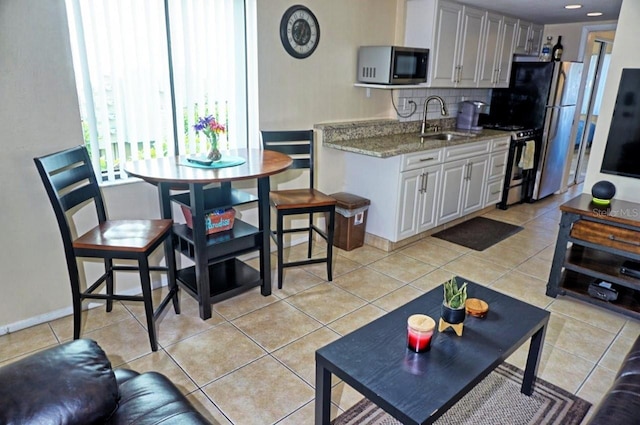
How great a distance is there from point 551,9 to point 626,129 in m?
2.01

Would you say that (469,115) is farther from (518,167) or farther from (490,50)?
(518,167)

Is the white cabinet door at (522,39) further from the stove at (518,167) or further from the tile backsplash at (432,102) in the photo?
the stove at (518,167)

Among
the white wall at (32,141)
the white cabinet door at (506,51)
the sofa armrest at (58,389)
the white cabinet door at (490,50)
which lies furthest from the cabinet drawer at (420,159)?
the sofa armrest at (58,389)

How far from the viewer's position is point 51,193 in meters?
2.04

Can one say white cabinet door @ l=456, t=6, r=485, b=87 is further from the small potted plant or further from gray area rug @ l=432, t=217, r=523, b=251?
the small potted plant

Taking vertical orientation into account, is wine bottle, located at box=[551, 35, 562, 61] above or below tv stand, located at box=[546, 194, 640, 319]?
above

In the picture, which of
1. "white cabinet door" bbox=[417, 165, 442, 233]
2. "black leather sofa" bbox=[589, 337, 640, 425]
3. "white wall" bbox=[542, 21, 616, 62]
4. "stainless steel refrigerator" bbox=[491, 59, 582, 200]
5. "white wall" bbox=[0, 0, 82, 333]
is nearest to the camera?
"black leather sofa" bbox=[589, 337, 640, 425]

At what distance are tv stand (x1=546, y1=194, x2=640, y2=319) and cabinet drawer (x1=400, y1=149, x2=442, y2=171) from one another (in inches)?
46.8

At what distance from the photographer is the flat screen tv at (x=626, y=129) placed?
2.81 m

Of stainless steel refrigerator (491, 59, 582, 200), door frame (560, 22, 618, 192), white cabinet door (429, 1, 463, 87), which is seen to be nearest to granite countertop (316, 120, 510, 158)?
white cabinet door (429, 1, 463, 87)

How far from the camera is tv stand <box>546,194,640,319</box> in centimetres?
262

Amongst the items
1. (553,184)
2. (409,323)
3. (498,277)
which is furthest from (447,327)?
(553,184)

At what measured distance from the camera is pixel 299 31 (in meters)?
3.39

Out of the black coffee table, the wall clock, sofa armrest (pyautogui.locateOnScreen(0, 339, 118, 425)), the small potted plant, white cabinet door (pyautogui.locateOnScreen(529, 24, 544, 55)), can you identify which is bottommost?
the black coffee table
